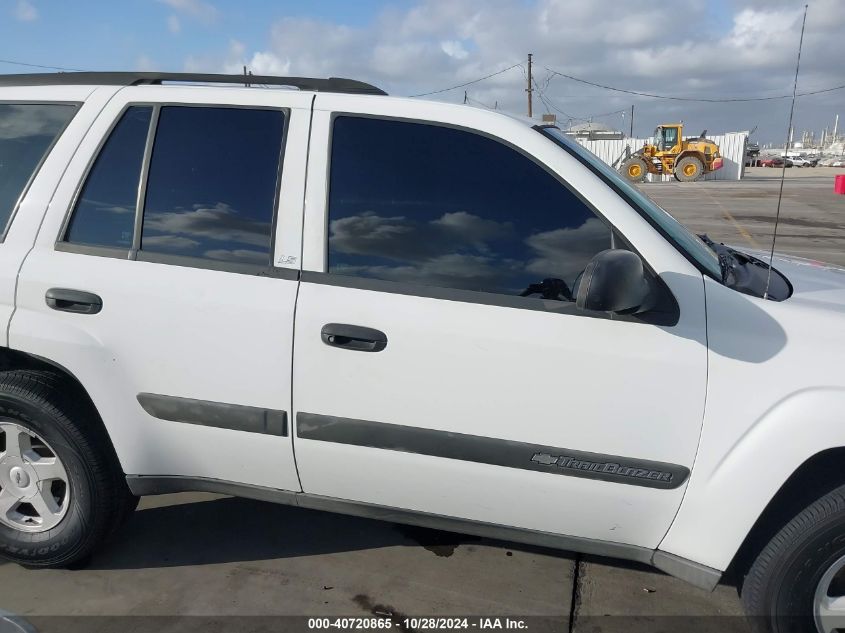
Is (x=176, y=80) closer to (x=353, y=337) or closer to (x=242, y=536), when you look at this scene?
(x=353, y=337)

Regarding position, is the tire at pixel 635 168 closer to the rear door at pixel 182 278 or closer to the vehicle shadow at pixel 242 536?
the vehicle shadow at pixel 242 536

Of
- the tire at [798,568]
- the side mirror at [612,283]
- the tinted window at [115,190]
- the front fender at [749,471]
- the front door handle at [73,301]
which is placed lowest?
the tire at [798,568]

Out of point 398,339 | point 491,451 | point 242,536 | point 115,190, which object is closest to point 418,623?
point 491,451

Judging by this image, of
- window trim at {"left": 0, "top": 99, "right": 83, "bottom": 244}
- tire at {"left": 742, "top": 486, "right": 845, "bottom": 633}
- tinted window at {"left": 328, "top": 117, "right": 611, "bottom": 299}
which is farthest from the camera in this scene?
window trim at {"left": 0, "top": 99, "right": 83, "bottom": 244}

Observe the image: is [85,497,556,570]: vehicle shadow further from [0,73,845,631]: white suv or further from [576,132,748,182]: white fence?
[576,132,748,182]: white fence

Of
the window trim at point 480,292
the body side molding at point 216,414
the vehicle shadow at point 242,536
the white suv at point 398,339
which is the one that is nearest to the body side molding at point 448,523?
the white suv at point 398,339

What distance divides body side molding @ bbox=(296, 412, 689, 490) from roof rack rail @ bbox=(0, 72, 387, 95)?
1246mm

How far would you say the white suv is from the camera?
7.04ft

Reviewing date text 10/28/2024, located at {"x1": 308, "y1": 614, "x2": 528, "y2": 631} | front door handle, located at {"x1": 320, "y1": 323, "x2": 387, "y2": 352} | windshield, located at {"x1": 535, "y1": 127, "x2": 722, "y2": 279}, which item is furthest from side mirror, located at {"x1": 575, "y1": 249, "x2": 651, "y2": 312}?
date text 10/28/2024, located at {"x1": 308, "y1": 614, "x2": 528, "y2": 631}

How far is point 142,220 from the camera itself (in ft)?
8.48

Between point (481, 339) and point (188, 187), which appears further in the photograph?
point (188, 187)

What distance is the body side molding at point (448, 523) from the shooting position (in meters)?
2.30

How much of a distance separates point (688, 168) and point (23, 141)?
34.6m

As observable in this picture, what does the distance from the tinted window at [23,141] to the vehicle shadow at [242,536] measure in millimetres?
1458
